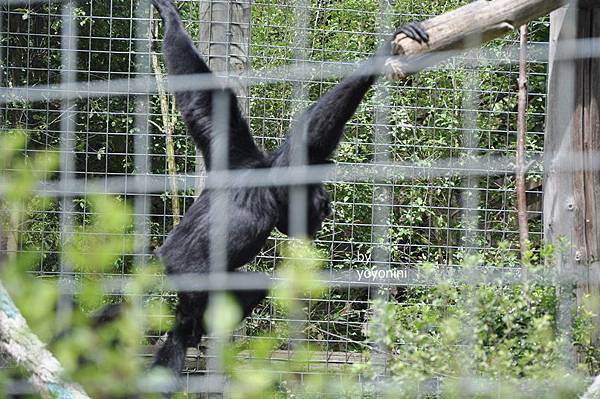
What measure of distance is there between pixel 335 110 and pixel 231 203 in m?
0.37

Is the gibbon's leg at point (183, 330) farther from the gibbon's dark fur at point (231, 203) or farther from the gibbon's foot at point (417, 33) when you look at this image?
the gibbon's foot at point (417, 33)

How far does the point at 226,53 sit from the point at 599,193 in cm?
121

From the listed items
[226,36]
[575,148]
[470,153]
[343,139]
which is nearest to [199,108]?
[226,36]

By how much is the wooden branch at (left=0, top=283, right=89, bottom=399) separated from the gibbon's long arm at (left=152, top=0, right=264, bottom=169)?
1.28m

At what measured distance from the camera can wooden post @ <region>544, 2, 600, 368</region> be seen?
2.36 m

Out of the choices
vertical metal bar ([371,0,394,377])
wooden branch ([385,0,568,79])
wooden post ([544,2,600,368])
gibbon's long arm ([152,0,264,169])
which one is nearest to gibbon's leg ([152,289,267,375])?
gibbon's long arm ([152,0,264,169])

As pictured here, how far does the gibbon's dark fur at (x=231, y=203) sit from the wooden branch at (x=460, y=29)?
21 cm

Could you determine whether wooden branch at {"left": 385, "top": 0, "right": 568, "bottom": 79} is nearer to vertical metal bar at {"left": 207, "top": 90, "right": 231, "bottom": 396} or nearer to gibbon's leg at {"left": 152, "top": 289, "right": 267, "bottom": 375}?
vertical metal bar at {"left": 207, "top": 90, "right": 231, "bottom": 396}

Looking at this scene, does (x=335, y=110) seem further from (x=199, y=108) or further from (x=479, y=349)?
(x=479, y=349)

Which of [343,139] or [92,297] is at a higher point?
[343,139]

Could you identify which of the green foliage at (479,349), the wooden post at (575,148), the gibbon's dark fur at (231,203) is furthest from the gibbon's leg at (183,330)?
the wooden post at (575,148)

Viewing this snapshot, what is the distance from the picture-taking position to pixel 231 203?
2.24 m

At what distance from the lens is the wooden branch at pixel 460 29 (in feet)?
6.40

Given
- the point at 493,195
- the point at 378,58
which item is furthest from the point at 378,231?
the point at 378,58
